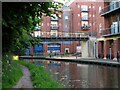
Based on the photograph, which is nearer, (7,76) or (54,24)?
(7,76)

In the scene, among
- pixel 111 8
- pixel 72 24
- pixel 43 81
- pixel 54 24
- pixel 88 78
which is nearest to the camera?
pixel 43 81

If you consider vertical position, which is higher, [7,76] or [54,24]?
[54,24]

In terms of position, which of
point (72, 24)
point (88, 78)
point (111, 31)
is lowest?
point (88, 78)

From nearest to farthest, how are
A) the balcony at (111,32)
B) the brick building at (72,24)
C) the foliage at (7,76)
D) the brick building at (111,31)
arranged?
the foliage at (7,76), the balcony at (111,32), the brick building at (111,31), the brick building at (72,24)

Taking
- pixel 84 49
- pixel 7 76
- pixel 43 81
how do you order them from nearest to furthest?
pixel 7 76, pixel 43 81, pixel 84 49

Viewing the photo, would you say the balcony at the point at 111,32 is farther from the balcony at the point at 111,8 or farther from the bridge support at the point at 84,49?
the bridge support at the point at 84,49

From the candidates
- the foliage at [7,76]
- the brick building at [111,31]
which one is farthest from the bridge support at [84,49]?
the foliage at [7,76]

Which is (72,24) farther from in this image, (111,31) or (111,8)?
(111,31)

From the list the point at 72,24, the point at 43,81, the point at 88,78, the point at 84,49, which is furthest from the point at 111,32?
the point at 72,24

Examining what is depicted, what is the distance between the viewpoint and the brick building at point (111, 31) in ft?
173

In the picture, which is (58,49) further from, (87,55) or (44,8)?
(44,8)

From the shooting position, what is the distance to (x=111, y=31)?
5522cm

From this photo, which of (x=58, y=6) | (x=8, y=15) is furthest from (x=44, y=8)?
(x=8, y=15)

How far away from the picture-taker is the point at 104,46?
197 feet
